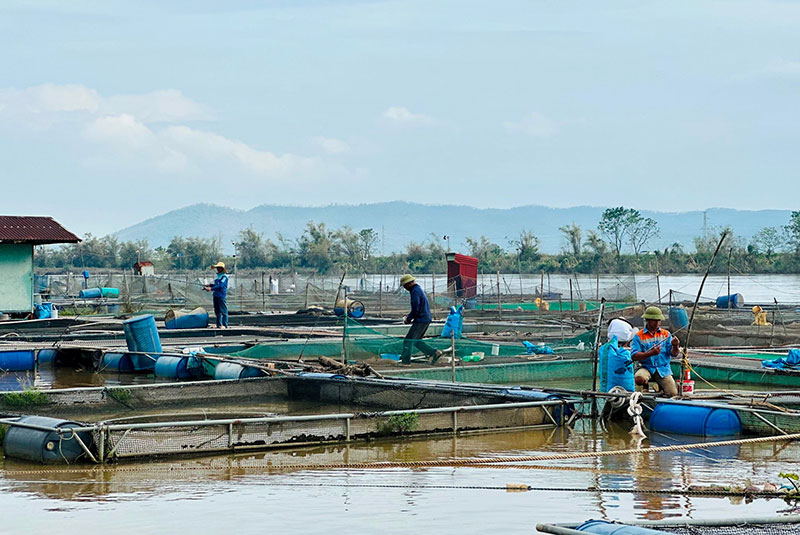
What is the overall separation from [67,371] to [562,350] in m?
9.40

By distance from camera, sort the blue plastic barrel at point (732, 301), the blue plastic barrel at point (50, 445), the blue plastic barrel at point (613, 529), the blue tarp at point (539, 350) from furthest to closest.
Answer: the blue plastic barrel at point (732, 301) → the blue tarp at point (539, 350) → the blue plastic barrel at point (50, 445) → the blue plastic barrel at point (613, 529)

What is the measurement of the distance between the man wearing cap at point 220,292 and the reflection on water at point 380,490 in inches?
529

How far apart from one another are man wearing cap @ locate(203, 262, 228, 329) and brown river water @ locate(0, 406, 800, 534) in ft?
44.1

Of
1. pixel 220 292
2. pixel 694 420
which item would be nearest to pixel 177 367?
pixel 220 292

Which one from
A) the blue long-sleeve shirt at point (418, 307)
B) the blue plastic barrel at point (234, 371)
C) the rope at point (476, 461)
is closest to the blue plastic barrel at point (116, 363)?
the blue plastic barrel at point (234, 371)

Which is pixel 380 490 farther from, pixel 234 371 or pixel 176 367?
pixel 176 367

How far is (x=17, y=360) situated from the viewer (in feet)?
67.2

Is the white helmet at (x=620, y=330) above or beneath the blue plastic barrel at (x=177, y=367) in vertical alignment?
above

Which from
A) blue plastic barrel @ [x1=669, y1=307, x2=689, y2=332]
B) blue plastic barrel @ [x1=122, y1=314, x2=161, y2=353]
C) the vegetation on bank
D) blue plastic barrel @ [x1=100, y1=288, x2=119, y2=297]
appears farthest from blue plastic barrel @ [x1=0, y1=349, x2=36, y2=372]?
the vegetation on bank

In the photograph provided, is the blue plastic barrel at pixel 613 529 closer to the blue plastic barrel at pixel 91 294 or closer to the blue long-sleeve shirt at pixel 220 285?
the blue long-sleeve shirt at pixel 220 285

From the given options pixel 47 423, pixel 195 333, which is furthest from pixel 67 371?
pixel 47 423

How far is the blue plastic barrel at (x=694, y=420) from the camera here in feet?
40.5

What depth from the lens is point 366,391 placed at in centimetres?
1501

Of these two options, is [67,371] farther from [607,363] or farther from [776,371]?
[776,371]
